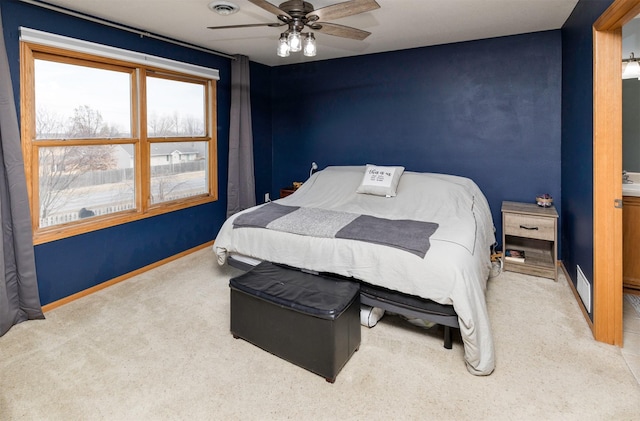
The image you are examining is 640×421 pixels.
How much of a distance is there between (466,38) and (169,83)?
9.82 ft

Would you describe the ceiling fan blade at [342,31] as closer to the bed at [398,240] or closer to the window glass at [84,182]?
the bed at [398,240]

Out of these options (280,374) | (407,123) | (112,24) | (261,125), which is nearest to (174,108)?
(112,24)

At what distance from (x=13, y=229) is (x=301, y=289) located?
1.99 m

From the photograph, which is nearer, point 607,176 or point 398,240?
point 607,176

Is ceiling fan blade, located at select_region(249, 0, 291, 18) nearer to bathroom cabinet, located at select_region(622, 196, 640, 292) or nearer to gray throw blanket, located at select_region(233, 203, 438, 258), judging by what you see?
gray throw blanket, located at select_region(233, 203, 438, 258)

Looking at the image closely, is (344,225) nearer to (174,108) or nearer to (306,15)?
(306,15)

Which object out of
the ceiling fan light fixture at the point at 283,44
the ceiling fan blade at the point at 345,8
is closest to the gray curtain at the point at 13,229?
the ceiling fan light fixture at the point at 283,44

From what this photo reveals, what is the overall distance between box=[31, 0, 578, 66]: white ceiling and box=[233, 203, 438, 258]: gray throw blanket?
154 centimetres

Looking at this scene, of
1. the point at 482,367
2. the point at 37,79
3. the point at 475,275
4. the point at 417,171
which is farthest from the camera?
the point at 417,171

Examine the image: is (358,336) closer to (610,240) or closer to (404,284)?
(404,284)

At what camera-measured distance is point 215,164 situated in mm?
4168

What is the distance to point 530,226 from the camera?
315cm

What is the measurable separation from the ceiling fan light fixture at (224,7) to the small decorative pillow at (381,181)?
6.06 feet

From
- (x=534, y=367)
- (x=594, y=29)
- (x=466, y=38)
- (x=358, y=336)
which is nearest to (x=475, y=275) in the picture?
(x=534, y=367)
